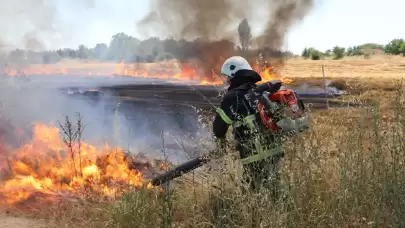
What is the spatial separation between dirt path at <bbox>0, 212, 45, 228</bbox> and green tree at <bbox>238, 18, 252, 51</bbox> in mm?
18332

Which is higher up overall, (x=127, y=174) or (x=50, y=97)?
(x=50, y=97)

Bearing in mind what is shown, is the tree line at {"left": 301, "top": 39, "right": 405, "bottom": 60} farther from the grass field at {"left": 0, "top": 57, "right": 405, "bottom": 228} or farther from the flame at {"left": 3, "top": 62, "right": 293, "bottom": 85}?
the grass field at {"left": 0, "top": 57, "right": 405, "bottom": 228}

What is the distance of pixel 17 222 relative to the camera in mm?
4855

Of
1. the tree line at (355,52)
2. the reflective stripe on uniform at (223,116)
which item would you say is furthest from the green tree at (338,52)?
the reflective stripe on uniform at (223,116)

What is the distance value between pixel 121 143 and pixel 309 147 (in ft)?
19.4

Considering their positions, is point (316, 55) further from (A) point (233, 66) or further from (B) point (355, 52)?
(A) point (233, 66)

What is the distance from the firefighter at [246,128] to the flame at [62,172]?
1.92 m

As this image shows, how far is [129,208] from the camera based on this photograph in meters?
3.63

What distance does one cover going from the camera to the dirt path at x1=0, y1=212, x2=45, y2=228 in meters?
4.69

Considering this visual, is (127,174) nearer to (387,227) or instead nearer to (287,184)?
(287,184)

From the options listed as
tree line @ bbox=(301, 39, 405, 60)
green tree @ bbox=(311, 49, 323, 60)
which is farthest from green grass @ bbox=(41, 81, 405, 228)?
green tree @ bbox=(311, 49, 323, 60)

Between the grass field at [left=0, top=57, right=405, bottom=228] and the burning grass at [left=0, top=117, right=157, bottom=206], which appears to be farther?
the burning grass at [left=0, top=117, right=157, bottom=206]

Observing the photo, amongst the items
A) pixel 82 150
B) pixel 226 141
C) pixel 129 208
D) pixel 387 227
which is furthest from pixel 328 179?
pixel 82 150

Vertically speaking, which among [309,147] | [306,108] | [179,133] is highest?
[306,108]
